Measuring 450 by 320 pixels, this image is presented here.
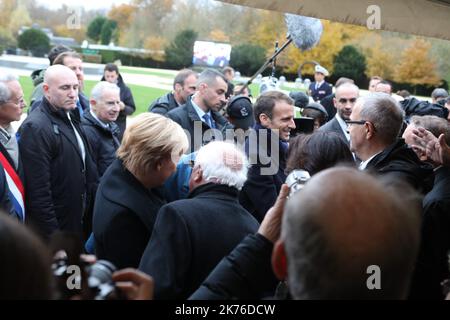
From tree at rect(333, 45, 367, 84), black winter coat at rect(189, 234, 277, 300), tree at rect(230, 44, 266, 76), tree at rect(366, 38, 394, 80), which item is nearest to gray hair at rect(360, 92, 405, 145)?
black winter coat at rect(189, 234, 277, 300)

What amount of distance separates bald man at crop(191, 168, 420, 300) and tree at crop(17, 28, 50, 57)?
5534 cm

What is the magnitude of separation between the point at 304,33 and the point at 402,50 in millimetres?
46373

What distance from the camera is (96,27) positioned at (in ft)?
205

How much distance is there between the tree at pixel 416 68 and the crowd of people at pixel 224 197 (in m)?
45.7

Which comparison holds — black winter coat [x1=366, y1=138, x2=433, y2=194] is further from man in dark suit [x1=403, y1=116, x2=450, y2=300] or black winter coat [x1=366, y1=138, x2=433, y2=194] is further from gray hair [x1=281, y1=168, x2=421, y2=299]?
gray hair [x1=281, y1=168, x2=421, y2=299]

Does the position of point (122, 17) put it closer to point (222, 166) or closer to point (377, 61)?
point (377, 61)

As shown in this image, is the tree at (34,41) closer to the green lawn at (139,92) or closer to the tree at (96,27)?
the tree at (96,27)

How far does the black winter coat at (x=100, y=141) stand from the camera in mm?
5293

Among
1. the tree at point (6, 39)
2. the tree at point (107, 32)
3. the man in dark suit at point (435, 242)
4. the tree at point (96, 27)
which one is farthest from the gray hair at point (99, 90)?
the tree at point (96, 27)

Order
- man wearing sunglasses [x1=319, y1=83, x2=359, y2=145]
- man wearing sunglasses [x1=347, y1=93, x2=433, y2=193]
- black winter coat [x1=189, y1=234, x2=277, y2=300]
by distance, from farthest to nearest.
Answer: man wearing sunglasses [x1=319, y1=83, x2=359, y2=145], man wearing sunglasses [x1=347, y1=93, x2=433, y2=193], black winter coat [x1=189, y1=234, x2=277, y2=300]

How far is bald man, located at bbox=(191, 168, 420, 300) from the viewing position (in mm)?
1280

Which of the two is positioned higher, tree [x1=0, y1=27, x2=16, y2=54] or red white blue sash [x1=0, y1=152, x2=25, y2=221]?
red white blue sash [x1=0, y1=152, x2=25, y2=221]
